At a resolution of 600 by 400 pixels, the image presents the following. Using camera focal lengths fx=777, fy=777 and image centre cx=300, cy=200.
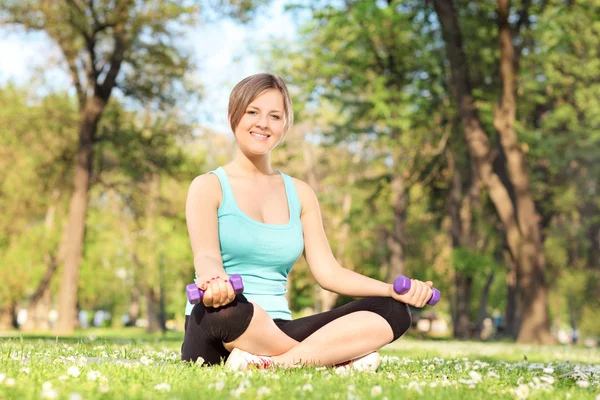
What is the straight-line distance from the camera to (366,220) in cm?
3191

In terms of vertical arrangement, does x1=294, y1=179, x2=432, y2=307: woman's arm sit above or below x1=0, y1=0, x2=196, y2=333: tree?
below

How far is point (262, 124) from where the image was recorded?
18.3ft

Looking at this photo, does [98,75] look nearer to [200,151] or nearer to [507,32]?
[507,32]

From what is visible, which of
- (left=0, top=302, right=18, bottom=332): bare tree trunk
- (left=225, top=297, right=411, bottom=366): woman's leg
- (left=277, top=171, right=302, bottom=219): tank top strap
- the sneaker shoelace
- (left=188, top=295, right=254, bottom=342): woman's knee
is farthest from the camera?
(left=0, top=302, right=18, bottom=332): bare tree trunk

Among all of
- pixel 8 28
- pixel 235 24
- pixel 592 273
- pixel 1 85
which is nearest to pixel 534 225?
pixel 235 24

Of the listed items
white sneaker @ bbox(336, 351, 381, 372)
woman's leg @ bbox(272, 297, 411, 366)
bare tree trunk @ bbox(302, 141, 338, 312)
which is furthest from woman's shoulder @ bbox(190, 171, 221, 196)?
bare tree trunk @ bbox(302, 141, 338, 312)

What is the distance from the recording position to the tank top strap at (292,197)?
227 inches

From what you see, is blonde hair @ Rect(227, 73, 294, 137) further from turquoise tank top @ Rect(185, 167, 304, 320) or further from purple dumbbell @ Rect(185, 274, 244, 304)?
purple dumbbell @ Rect(185, 274, 244, 304)

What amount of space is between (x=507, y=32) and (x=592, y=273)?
70.9ft

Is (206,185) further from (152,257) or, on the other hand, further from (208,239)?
(152,257)

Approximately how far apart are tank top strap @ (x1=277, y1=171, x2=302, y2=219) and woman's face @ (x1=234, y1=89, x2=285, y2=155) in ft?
1.33

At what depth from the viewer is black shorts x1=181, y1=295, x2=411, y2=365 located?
4.83m

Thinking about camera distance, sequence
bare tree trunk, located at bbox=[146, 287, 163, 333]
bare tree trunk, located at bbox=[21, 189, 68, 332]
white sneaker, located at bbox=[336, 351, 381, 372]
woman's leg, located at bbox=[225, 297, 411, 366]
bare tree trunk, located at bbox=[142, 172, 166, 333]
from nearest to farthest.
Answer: woman's leg, located at bbox=[225, 297, 411, 366] < white sneaker, located at bbox=[336, 351, 381, 372] < bare tree trunk, located at bbox=[142, 172, 166, 333] < bare tree trunk, located at bbox=[21, 189, 68, 332] < bare tree trunk, located at bbox=[146, 287, 163, 333]

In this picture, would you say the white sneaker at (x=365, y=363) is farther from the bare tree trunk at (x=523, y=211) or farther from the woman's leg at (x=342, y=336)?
the bare tree trunk at (x=523, y=211)
